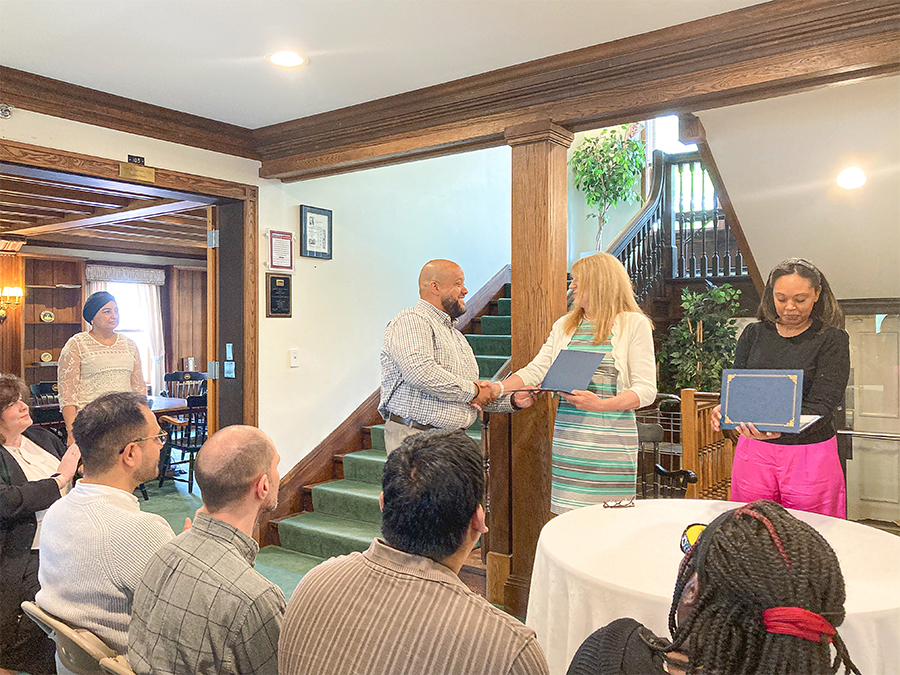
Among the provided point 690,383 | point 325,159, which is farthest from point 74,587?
point 690,383

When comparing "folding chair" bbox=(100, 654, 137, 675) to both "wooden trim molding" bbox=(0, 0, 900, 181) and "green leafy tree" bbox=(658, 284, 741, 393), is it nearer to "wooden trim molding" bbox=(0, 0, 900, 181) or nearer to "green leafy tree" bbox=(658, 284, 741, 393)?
"wooden trim molding" bbox=(0, 0, 900, 181)

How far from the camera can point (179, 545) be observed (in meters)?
1.48

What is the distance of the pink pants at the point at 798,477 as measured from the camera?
2291 millimetres

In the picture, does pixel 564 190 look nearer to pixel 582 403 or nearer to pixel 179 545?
pixel 582 403

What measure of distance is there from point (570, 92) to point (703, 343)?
3.88 m

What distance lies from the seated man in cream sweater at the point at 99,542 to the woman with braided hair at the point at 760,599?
1274 millimetres

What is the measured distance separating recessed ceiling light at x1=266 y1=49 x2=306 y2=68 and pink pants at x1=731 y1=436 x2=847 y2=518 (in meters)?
2.52

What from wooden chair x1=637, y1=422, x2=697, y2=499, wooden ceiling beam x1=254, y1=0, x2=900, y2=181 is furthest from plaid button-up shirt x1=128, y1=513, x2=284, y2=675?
wooden ceiling beam x1=254, y1=0, x2=900, y2=181

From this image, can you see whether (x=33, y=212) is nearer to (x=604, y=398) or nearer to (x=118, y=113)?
(x=118, y=113)

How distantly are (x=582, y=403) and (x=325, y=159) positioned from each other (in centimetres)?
242

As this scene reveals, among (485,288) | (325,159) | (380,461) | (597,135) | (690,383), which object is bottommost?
(380,461)

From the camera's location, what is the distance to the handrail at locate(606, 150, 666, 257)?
678 centimetres

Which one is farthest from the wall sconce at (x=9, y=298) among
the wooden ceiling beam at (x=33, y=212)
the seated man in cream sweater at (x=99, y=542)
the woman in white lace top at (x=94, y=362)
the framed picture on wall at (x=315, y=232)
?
the seated man in cream sweater at (x=99, y=542)

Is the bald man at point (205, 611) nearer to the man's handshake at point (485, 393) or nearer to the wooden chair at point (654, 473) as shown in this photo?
the man's handshake at point (485, 393)
